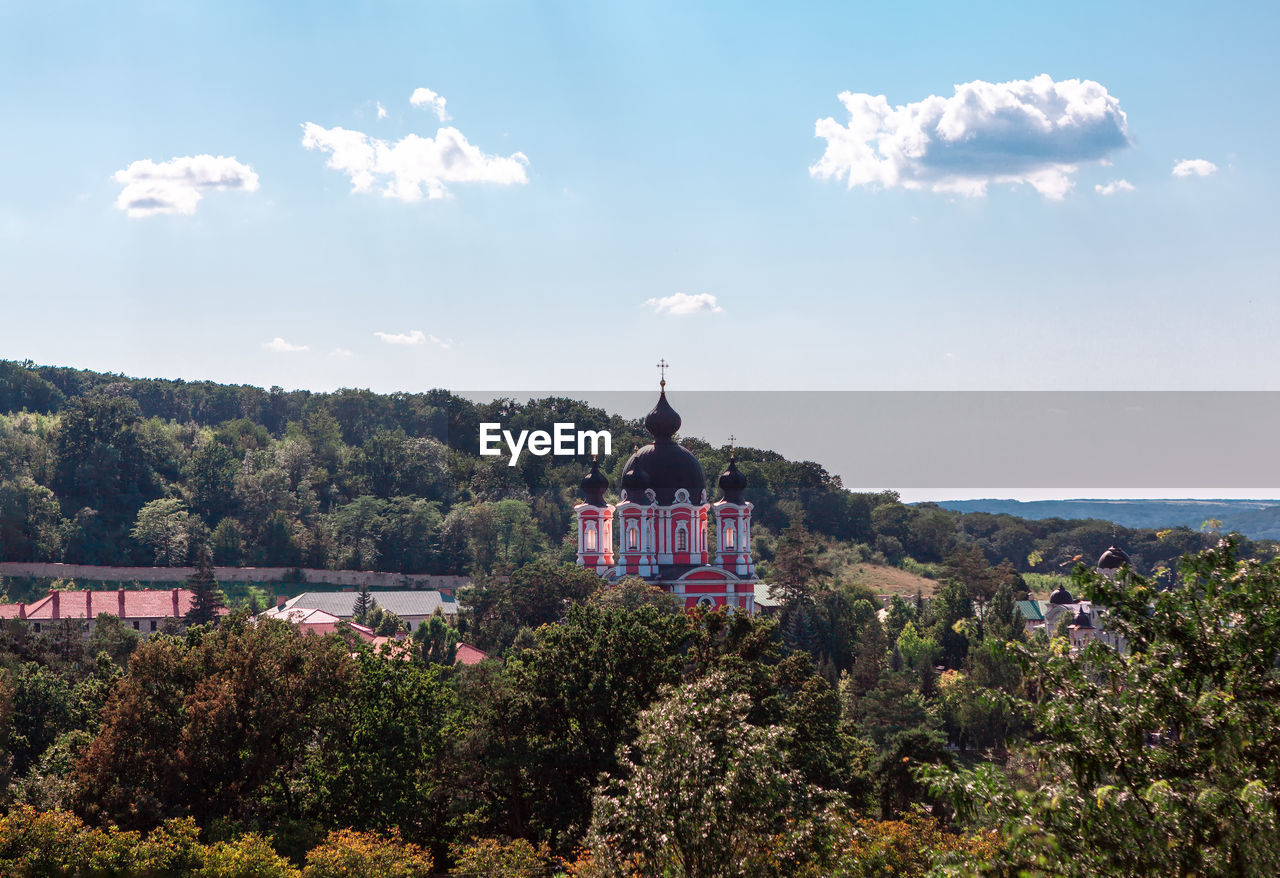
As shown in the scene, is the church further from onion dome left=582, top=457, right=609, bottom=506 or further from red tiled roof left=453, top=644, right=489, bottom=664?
red tiled roof left=453, top=644, right=489, bottom=664

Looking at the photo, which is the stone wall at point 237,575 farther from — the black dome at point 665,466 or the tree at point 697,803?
the tree at point 697,803

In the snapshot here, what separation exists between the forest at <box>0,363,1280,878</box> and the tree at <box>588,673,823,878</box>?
1.8 inches

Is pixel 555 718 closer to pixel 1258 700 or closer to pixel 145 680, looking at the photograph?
pixel 145 680

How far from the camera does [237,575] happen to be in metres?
90.8

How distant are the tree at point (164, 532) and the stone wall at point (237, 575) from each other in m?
1.60

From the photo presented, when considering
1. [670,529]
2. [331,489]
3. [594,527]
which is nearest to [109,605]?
[594,527]

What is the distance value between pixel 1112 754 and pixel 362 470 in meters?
107

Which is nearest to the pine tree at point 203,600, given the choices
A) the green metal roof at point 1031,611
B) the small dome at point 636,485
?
the small dome at point 636,485

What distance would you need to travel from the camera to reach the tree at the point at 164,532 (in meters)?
89.6

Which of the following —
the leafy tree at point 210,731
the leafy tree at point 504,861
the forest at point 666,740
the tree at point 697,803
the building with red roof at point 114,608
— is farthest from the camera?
the building with red roof at point 114,608

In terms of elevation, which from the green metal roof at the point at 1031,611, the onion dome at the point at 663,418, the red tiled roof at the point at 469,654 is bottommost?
the green metal roof at the point at 1031,611

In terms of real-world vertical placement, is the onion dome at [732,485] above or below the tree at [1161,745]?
above

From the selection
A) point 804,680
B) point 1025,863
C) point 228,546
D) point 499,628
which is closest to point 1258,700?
point 1025,863

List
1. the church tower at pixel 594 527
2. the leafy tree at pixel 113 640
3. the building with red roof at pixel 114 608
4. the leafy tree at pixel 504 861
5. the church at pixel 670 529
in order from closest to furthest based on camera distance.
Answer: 1. the leafy tree at pixel 504 861
2. the leafy tree at pixel 113 640
3. the church at pixel 670 529
4. the church tower at pixel 594 527
5. the building with red roof at pixel 114 608
